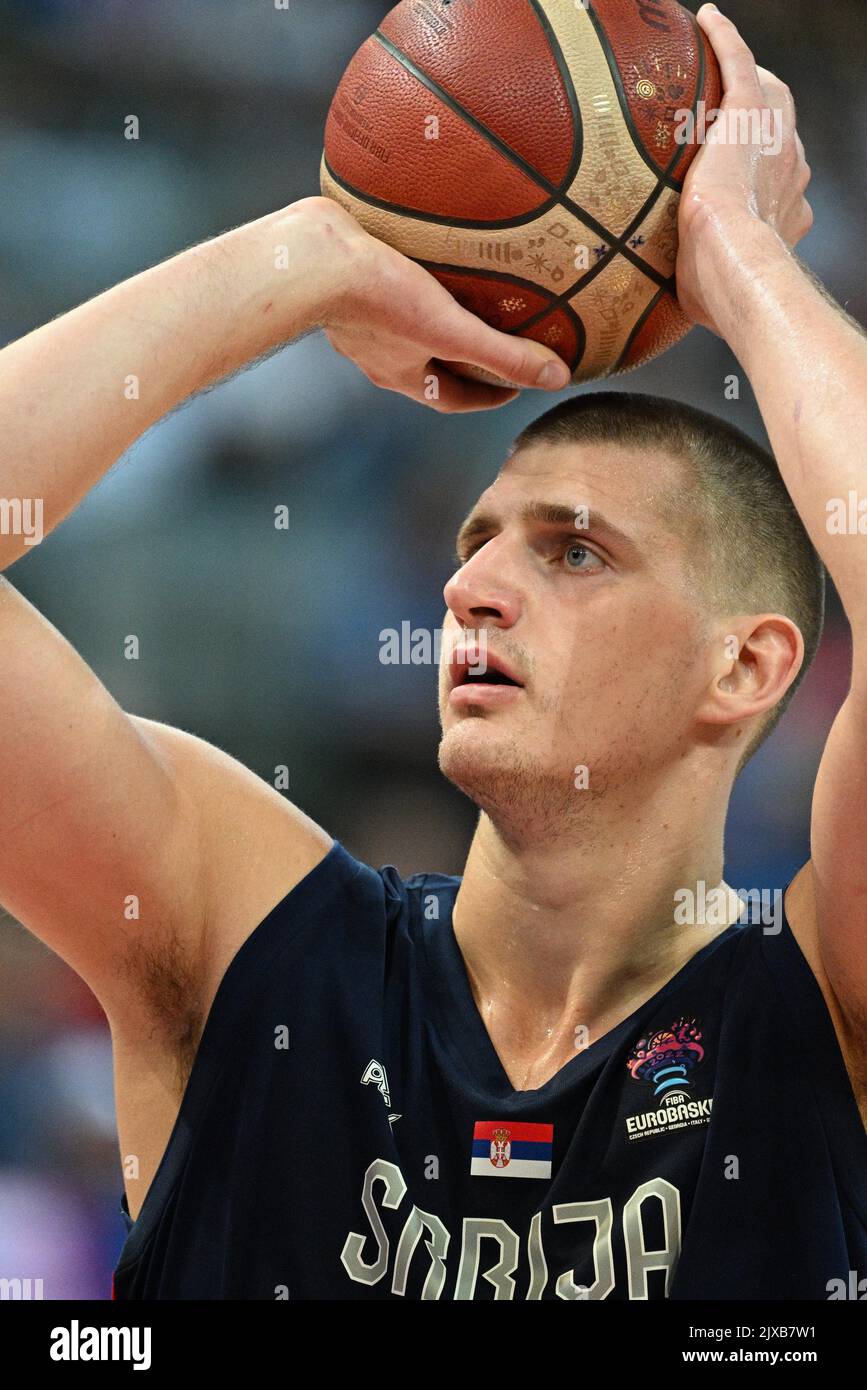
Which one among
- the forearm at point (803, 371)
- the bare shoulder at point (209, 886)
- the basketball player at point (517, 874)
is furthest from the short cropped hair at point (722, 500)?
the bare shoulder at point (209, 886)

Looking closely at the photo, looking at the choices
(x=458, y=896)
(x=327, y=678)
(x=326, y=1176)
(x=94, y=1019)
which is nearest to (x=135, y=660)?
(x=327, y=678)

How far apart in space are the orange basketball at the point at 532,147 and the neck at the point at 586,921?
0.96m

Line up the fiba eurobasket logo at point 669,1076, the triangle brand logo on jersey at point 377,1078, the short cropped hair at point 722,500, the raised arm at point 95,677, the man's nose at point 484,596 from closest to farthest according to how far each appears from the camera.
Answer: the raised arm at point 95,677
the fiba eurobasket logo at point 669,1076
the triangle brand logo on jersey at point 377,1078
the man's nose at point 484,596
the short cropped hair at point 722,500

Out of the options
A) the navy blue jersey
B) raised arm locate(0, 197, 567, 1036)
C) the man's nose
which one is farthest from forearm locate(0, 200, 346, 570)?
the navy blue jersey

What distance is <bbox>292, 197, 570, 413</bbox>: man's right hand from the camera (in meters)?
2.87

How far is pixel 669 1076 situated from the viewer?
2.83 metres

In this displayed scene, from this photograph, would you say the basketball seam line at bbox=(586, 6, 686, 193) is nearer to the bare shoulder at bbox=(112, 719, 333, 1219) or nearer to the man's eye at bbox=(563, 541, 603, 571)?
the man's eye at bbox=(563, 541, 603, 571)

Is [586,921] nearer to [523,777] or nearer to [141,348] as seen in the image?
[523,777]

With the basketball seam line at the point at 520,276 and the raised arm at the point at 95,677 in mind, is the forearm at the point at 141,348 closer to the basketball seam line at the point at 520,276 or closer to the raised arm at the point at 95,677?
the raised arm at the point at 95,677

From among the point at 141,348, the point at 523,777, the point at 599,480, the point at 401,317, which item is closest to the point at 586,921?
the point at 523,777

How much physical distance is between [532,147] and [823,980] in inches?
61.4

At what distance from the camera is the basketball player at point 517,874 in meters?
2.65

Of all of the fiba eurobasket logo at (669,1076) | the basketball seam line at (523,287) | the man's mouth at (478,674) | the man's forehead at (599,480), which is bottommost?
the fiba eurobasket logo at (669,1076)

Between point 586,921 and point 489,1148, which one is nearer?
point 489,1148
